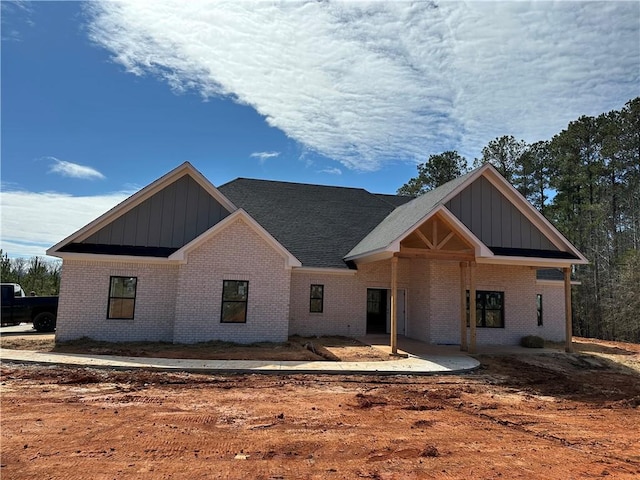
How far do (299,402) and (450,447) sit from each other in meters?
3.20

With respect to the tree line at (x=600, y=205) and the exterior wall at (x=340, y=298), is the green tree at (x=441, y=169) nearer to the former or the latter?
the tree line at (x=600, y=205)

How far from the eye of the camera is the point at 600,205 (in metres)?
31.4

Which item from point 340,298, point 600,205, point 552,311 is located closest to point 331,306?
point 340,298

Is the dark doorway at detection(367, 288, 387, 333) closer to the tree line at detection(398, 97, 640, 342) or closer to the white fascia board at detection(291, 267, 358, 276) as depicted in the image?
the white fascia board at detection(291, 267, 358, 276)

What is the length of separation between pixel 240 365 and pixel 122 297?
605cm

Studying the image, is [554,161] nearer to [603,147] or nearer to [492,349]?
[603,147]

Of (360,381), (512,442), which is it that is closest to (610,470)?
(512,442)

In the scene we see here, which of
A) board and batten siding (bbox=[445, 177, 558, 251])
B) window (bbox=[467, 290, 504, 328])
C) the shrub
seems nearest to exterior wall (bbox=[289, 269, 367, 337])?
window (bbox=[467, 290, 504, 328])

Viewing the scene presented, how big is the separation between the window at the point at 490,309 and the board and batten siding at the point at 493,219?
232 centimetres

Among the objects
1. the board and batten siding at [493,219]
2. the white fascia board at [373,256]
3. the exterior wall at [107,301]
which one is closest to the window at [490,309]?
the board and batten siding at [493,219]

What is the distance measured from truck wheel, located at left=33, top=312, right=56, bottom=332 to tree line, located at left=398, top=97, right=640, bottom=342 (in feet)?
99.4

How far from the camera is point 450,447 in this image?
20.5ft

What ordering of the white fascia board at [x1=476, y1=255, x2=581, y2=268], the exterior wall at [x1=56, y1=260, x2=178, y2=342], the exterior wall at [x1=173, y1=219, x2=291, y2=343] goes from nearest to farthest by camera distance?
the exterior wall at [x1=56, y1=260, x2=178, y2=342], the exterior wall at [x1=173, y1=219, x2=291, y2=343], the white fascia board at [x1=476, y1=255, x2=581, y2=268]

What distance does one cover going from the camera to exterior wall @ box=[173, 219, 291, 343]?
49.8 feet
